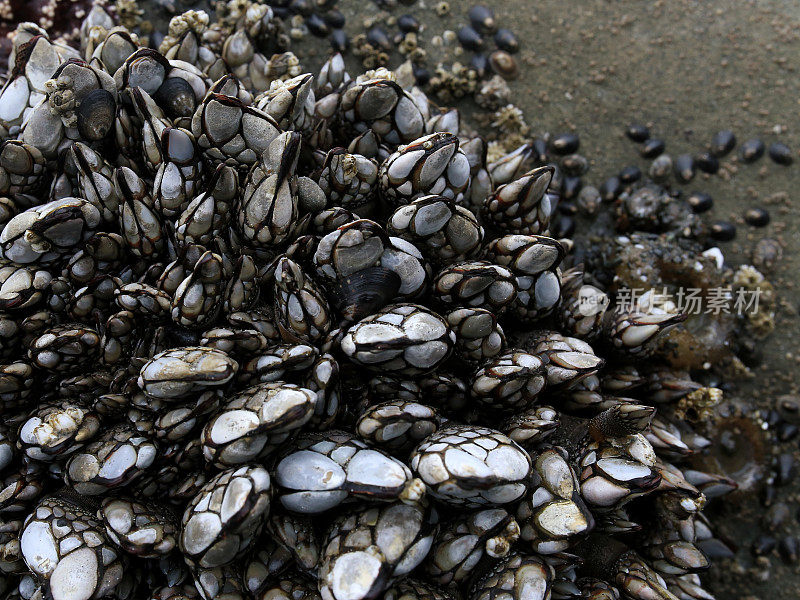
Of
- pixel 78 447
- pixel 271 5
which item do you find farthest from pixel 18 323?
pixel 271 5

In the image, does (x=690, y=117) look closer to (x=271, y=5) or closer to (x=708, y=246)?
(x=708, y=246)

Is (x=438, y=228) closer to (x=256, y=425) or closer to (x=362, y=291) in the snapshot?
(x=362, y=291)

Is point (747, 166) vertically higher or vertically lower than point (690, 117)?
lower

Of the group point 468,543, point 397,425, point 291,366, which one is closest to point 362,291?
point 291,366

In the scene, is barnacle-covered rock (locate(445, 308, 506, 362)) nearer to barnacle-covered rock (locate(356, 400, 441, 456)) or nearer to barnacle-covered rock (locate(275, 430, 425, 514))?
barnacle-covered rock (locate(356, 400, 441, 456))

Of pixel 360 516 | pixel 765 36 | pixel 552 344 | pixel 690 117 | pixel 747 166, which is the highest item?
pixel 765 36

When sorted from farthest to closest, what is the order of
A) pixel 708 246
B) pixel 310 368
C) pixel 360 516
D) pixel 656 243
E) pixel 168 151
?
pixel 708 246
pixel 656 243
pixel 168 151
pixel 310 368
pixel 360 516

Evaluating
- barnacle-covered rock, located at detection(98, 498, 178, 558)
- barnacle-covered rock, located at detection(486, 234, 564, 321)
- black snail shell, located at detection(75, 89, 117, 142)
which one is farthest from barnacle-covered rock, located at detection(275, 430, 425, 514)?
black snail shell, located at detection(75, 89, 117, 142)

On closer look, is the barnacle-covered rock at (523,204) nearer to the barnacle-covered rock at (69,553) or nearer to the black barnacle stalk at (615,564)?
the black barnacle stalk at (615,564)
